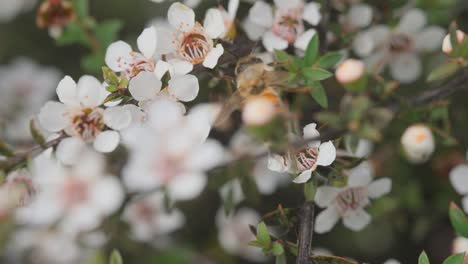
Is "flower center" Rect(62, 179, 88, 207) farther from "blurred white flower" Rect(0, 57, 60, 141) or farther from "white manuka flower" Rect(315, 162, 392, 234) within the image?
"white manuka flower" Rect(315, 162, 392, 234)

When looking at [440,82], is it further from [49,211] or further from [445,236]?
[49,211]

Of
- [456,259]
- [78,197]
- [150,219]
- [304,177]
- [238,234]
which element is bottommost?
[238,234]

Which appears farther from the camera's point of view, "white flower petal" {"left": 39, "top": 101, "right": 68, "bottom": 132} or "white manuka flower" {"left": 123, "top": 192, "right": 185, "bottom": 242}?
"white manuka flower" {"left": 123, "top": 192, "right": 185, "bottom": 242}

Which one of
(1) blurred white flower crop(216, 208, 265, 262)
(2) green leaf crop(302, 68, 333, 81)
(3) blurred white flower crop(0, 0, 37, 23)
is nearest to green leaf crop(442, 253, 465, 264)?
(2) green leaf crop(302, 68, 333, 81)

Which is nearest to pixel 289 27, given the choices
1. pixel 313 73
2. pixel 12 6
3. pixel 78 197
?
pixel 313 73

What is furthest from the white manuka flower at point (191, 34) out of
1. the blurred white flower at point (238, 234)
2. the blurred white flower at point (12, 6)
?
the blurred white flower at point (12, 6)

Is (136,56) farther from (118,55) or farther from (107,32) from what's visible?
(107,32)
